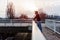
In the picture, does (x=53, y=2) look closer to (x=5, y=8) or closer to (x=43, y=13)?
(x=43, y=13)

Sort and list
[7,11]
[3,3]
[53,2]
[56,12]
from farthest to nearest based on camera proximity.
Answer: [7,11], [3,3], [53,2], [56,12]

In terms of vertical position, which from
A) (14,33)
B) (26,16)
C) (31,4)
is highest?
(31,4)

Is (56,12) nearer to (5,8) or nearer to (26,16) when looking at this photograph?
(26,16)

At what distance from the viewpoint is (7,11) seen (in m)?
41.9

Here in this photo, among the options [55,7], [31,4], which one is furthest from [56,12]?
[31,4]

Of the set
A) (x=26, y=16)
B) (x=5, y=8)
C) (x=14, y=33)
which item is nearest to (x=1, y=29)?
(x=14, y=33)

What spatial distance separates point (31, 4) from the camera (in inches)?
1454

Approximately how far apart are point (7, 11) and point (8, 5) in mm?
1931

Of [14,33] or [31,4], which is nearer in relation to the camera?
[14,33]

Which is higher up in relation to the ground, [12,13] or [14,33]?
[12,13]

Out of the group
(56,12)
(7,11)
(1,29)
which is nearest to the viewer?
(1,29)

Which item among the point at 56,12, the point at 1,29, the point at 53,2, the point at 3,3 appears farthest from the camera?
the point at 3,3

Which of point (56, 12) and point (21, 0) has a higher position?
point (21, 0)

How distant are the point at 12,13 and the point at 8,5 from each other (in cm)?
323
